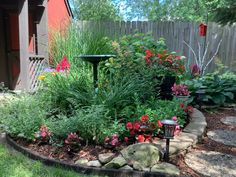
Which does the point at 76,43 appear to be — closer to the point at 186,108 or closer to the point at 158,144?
the point at 186,108

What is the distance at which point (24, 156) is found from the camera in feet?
8.14

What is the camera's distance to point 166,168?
6.88 feet

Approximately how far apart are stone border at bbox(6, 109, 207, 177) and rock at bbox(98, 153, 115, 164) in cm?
10

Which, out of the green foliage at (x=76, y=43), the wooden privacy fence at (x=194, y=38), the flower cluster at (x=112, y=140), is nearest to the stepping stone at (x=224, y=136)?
the flower cluster at (x=112, y=140)

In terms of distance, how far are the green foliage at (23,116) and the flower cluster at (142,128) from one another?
3.17ft

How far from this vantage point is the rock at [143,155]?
2.15 meters

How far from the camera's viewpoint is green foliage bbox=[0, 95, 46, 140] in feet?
8.84

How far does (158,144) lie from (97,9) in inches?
639

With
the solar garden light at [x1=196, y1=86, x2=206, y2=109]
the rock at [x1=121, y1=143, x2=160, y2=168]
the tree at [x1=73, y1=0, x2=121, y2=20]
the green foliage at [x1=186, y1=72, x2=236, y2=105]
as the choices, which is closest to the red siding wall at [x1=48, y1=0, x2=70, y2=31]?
the green foliage at [x1=186, y1=72, x2=236, y2=105]

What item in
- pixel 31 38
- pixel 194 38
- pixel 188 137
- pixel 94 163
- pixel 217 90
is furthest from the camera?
pixel 194 38

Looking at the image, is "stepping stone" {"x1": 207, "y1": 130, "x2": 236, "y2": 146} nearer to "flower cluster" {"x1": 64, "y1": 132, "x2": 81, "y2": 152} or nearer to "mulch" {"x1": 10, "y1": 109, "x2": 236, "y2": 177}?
"mulch" {"x1": 10, "y1": 109, "x2": 236, "y2": 177}

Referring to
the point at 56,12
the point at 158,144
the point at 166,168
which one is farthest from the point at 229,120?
the point at 56,12

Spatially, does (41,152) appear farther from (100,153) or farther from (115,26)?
(115,26)

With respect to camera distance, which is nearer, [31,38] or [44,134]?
[44,134]
